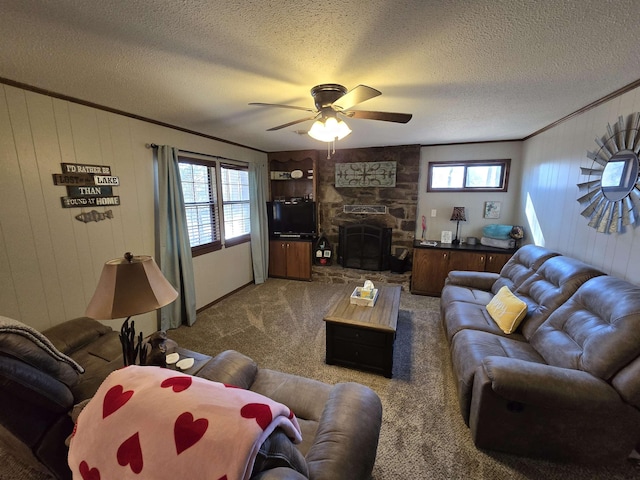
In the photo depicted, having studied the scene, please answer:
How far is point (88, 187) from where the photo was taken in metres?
2.31

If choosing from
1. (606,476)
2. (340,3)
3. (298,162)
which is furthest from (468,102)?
(298,162)

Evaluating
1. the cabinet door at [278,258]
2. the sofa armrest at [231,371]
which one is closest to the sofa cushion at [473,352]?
the sofa armrest at [231,371]

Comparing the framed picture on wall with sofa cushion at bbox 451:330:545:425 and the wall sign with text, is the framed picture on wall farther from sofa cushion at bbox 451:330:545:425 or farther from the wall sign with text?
the wall sign with text

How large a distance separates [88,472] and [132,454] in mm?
169

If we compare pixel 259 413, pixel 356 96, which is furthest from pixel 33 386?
pixel 356 96

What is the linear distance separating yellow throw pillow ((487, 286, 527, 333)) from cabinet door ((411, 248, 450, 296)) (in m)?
1.53

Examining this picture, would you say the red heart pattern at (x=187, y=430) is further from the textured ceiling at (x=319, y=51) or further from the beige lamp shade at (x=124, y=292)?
the textured ceiling at (x=319, y=51)

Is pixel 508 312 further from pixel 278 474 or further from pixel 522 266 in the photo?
pixel 278 474

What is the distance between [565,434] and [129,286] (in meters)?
2.50

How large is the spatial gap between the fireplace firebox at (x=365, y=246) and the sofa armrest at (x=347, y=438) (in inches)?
133

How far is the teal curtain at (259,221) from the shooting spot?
14.6 feet

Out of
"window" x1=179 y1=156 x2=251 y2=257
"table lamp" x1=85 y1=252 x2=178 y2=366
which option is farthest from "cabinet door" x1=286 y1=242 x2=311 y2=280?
"table lamp" x1=85 y1=252 x2=178 y2=366

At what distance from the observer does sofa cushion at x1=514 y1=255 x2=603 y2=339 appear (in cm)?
209

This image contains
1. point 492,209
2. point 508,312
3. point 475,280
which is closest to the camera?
point 508,312
